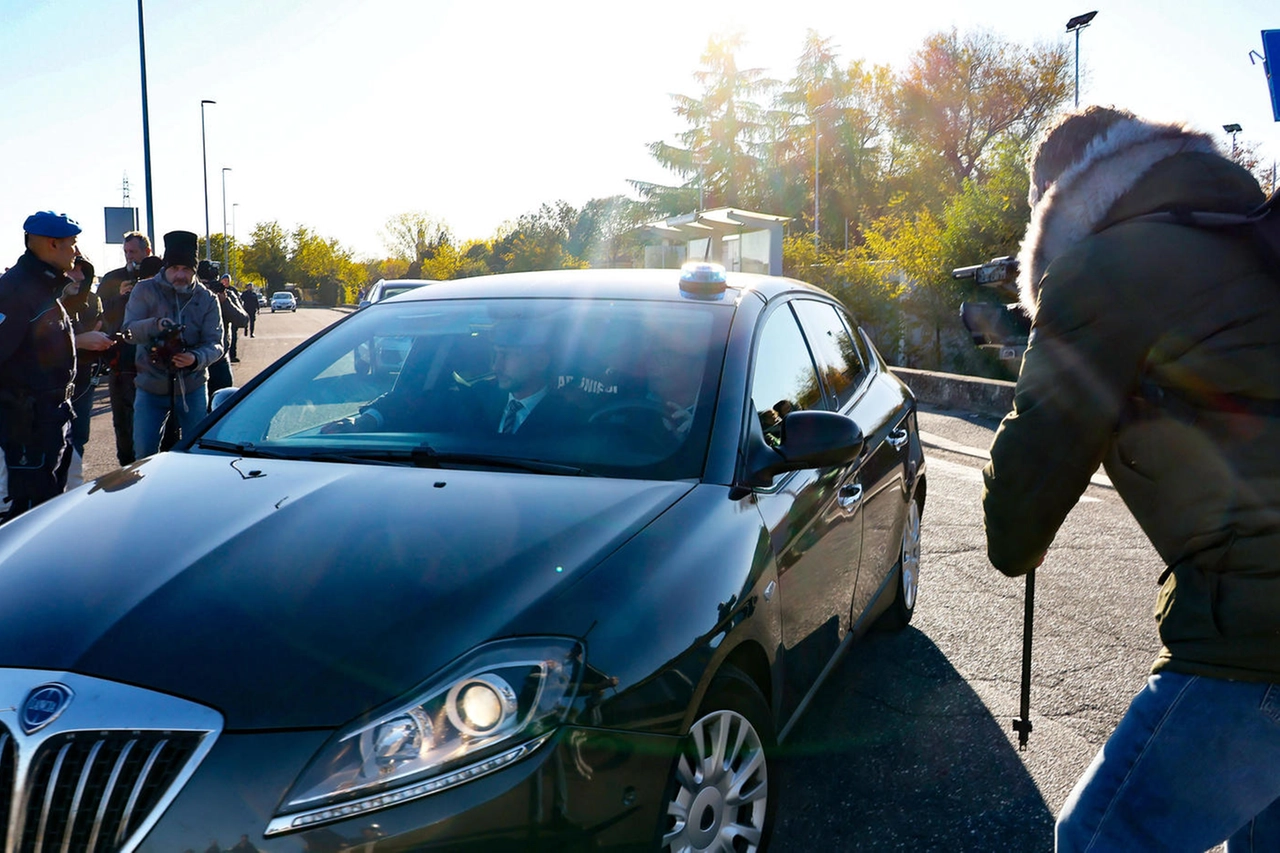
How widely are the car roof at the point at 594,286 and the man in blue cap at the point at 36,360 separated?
2.23m

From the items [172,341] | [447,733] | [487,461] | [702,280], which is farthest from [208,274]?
[447,733]

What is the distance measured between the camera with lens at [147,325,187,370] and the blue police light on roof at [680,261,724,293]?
399 centimetres

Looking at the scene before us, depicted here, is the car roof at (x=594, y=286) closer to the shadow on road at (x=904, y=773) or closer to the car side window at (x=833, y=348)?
the car side window at (x=833, y=348)

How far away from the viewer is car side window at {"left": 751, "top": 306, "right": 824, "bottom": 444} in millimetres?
3223

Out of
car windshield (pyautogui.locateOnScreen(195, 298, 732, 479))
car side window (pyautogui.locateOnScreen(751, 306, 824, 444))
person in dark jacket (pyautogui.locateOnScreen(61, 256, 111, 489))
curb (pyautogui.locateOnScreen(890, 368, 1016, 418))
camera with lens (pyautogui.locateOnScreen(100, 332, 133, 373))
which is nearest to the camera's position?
car windshield (pyautogui.locateOnScreen(195, 298, 732, 479))

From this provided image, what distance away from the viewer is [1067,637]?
4707mm

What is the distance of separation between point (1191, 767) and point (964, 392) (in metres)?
12.2

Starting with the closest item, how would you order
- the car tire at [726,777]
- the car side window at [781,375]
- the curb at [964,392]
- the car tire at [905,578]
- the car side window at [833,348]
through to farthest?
the car tire at [726,777] < the car side window at [781,375] < the car side window at [833,348] < the car tire at [905,578] < the curb at [964,392]

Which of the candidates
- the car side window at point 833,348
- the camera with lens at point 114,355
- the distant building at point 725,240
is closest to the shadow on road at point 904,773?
the car side window at point 833,348

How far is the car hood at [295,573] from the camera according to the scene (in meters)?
1.89

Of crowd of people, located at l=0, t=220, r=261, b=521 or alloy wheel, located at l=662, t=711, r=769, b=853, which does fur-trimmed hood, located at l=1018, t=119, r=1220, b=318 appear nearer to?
alloy wheel, located at l=662, t=711, r=769, b=853

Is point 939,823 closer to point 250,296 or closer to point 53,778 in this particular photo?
point 53,778

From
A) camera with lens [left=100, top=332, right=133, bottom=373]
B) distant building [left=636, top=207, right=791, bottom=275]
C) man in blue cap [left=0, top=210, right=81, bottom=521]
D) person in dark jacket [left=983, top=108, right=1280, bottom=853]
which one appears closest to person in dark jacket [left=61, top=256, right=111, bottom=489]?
camera with lens [left=100, top=332, right=133, bottom=373]

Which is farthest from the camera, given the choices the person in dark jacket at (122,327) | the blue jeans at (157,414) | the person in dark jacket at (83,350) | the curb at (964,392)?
the curb at (964,392)
